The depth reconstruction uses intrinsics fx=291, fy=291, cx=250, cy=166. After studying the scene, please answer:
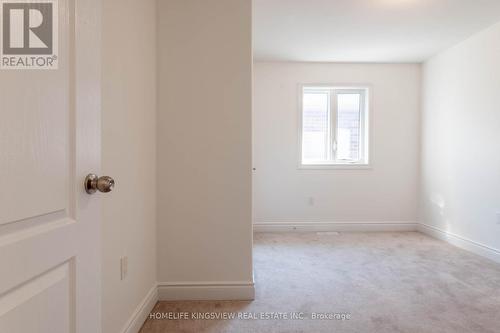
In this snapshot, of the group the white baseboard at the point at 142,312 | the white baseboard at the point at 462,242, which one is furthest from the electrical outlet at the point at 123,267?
the white baseboard at the point at 462,242

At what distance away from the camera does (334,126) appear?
14.5 feet

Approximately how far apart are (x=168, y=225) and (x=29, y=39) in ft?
5.17

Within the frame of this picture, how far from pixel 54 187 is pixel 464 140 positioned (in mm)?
4046

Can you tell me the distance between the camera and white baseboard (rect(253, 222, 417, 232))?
4.18 meters

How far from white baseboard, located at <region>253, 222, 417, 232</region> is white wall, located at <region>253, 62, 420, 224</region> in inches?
2.3

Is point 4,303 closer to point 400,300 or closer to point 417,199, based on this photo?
point 400,300

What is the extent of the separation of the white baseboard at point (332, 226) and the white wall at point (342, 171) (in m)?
0.06

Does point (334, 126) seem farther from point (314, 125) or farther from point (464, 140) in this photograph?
point (464, 140)

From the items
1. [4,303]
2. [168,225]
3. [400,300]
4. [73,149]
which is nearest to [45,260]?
[4,303]

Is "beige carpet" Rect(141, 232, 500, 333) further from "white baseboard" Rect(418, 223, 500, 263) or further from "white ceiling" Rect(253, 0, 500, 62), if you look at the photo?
"white ceiling" Rect(253, 0, 500, 62)

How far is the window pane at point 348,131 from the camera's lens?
14.4 feet

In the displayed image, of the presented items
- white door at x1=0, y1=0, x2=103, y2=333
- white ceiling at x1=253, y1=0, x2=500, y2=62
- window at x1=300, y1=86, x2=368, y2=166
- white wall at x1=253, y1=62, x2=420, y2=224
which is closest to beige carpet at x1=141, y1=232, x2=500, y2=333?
white wall at x1=253, y1=62, x2=420, y2=224

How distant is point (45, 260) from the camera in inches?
26.2

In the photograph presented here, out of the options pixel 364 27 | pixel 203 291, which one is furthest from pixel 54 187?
pixel 364 27
